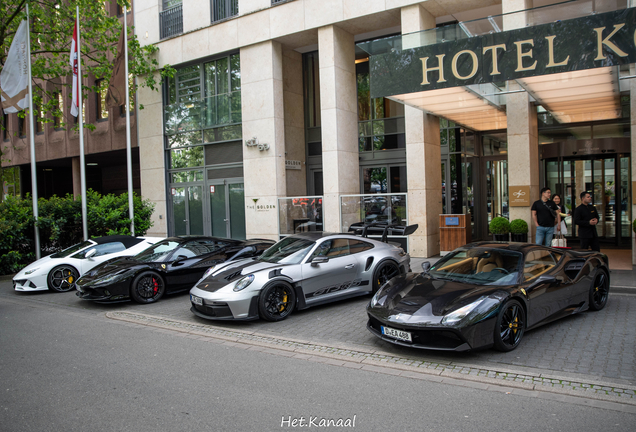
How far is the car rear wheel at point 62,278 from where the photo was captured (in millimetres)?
11258

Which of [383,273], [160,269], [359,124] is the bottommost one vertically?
[383,273]

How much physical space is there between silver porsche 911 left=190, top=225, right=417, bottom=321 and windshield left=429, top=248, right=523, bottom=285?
6.70 feet

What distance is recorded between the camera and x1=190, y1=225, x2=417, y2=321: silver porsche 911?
295 inches

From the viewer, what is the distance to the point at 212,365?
5.72 meters

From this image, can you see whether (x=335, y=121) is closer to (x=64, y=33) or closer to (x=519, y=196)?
(x=519, y=196)

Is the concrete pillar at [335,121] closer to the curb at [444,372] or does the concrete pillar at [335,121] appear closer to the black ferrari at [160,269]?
the black ferrari at [160,269]

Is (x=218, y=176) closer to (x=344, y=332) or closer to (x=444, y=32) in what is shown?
A: (x=444, y=32)

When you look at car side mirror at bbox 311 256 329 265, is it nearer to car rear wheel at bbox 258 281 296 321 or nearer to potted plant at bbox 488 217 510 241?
car rear wheel at bbox 258 281 296 321

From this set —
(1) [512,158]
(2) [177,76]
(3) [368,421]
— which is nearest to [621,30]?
(1) [512,158]

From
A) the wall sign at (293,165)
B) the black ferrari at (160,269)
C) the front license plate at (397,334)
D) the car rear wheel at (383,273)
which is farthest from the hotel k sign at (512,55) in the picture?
the wall sign at (293,165)

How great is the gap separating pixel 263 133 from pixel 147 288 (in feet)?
28.9

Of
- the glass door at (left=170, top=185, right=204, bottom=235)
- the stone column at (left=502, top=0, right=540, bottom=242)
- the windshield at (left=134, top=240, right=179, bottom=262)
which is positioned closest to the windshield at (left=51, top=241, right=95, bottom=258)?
the windshield at (left=134, top=240, right=179, bottom=262)

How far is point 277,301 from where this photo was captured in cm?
782
